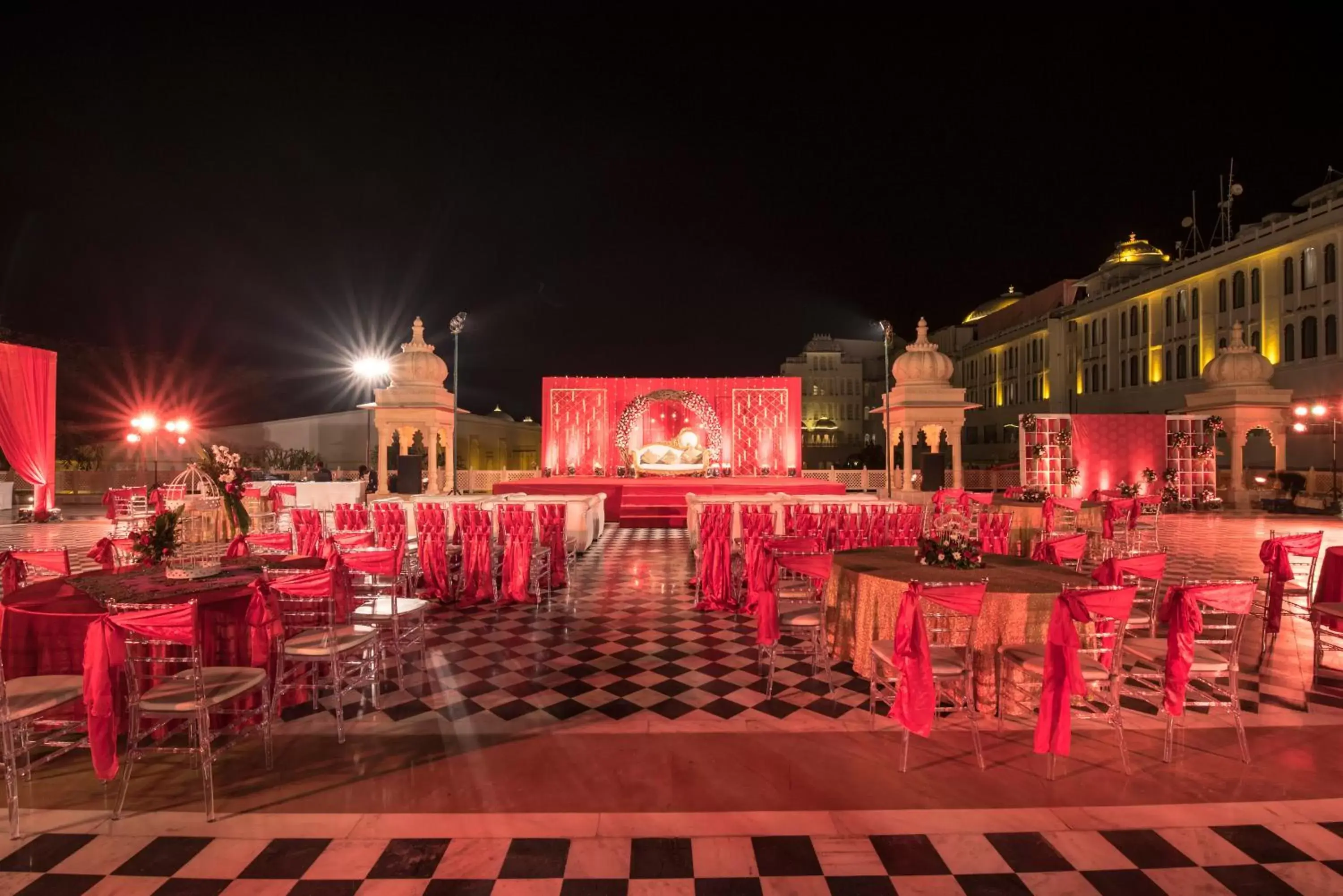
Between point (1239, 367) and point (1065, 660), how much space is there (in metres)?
24.2

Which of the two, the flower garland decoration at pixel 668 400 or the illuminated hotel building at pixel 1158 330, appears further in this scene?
the illuminated hotel building at pixel 1158 330

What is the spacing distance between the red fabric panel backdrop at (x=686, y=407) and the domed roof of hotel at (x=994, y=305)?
39.0 m

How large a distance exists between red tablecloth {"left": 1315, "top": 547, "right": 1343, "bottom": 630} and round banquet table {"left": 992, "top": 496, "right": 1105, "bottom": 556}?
4372 mm

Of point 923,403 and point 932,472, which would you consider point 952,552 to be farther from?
point 923,403

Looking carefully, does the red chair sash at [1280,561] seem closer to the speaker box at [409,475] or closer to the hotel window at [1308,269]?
the speaker box at [409,475]

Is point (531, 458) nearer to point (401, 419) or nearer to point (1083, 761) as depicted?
point (401, 419)

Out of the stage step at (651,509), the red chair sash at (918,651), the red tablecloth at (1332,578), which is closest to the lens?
the red chair sash at (918,651)

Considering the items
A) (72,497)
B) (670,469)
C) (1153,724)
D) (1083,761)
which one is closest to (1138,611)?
(1153,724)

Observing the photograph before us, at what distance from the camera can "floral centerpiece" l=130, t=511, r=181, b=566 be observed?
466 cm

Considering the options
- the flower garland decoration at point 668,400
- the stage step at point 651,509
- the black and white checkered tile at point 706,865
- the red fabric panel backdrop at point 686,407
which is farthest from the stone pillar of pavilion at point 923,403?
the black and white checkered tile at point 706,865

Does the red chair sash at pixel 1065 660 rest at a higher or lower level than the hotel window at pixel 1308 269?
lower

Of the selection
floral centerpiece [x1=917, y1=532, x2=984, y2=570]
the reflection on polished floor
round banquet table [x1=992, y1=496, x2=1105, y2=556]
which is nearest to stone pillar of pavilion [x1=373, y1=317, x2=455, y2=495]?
the reflection on polished floor

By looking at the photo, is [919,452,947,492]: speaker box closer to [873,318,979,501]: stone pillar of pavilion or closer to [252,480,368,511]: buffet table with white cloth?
[873,318,979,501]: stone pillar of pavilion

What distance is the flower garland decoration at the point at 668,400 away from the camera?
20.1 meters
